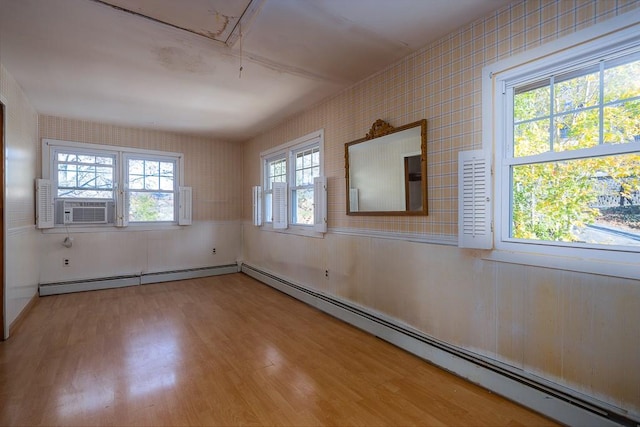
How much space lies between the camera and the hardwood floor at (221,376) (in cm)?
188

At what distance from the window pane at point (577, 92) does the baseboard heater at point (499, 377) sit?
5.68 ft

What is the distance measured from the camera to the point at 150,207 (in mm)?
5445

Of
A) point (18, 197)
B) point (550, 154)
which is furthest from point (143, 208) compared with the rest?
point (550, 154)

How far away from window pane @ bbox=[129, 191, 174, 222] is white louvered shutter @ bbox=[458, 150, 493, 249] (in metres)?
5.10

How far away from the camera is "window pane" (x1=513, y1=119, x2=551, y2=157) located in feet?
6.54

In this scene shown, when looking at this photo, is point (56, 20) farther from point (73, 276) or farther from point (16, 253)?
point (73, 276)

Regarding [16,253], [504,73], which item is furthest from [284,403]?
[16,253]

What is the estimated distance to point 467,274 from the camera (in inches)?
92.2

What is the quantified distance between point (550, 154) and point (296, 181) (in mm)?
3283

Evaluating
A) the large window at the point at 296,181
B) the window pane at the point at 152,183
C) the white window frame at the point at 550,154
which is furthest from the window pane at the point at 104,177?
the white window frame at the point at 550,154

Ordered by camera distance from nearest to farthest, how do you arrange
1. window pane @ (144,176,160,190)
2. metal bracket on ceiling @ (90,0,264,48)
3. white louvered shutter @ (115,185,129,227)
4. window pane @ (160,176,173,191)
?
metal bracket on ceiling @ (90,0,264,48) → white louvered shutter @ (115,185,129,227) → window pane @ (144,176,160,190) → window pane @ (160,176,173,191)

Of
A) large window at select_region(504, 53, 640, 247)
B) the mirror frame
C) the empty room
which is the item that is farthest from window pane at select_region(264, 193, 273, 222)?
large window at select_region(504, 53, 640, 247)

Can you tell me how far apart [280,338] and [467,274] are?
72.8 inches

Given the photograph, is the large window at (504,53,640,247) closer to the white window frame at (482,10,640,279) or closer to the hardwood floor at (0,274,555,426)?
the white window frame at (482,10,640,279)
